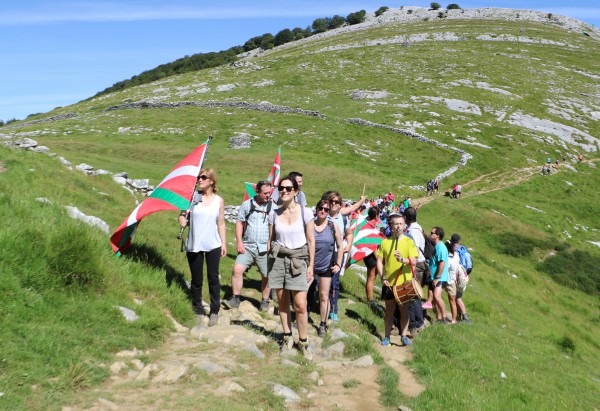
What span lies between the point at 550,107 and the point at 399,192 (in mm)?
49721

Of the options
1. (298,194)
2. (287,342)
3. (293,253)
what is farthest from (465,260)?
(293,253)

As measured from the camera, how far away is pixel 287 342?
25.0ft

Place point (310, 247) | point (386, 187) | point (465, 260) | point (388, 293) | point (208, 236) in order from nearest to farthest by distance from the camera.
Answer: point (310, 247) < point (208, 236) < point (388, 293) < point (465, 260) < point (386, 187)

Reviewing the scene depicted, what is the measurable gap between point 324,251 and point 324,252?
0.06ft

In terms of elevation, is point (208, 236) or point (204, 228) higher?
point (204, 228)

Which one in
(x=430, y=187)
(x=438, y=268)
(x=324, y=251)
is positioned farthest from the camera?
(x=430, y=187)

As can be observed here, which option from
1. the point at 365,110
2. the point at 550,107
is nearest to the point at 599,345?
the point at 365,110

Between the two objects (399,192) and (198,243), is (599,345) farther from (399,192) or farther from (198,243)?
(399,192)

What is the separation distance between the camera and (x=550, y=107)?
72.2 metres

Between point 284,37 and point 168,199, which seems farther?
point 284,37

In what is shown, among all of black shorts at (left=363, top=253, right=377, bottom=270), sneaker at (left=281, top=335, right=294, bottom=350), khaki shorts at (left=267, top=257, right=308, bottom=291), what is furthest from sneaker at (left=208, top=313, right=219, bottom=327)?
black shorts at (left=363, top=253, right=377, bottom=270)

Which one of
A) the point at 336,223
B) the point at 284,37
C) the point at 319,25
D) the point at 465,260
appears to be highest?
the point at 336,223

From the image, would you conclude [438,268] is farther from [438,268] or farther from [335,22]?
[335,22]

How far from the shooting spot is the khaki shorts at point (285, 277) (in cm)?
734
